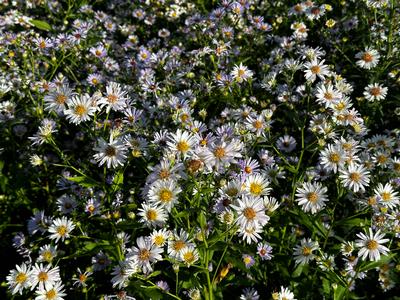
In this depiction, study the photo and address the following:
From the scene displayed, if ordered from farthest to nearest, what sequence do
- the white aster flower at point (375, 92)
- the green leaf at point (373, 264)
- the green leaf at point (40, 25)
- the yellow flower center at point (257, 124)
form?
the green leaf at point (40, 25)
the white aster flower at point (375, 92)
the yellow flower center at point (257, 124)
the green leaf at point (373, 264)

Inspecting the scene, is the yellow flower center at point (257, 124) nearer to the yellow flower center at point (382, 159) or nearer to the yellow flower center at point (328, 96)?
the yellow flower center at point (328, 96)

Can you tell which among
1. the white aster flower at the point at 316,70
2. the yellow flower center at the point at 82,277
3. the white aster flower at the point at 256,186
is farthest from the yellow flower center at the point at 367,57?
the yellow flower center at the point at 82,277

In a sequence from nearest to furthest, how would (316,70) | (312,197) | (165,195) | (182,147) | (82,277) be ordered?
(165,195) → (182,147) → (312,197) → (82,277) → (316,70)

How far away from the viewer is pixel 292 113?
10.8 feet

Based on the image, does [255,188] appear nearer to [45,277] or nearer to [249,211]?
[249,211]

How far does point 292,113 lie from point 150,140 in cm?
117

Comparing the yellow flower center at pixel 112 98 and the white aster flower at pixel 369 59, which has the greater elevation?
the white aster flower at pixel 369 59

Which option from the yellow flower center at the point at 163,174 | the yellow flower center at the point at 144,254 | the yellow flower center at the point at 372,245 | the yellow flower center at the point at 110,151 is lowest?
the yellow flower center at the point at 144,254

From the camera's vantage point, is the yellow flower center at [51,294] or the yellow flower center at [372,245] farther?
the yellow flower center at [51,294]

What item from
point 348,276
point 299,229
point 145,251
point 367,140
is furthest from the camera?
point 367,140

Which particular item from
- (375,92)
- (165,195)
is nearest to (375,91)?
(375,92)

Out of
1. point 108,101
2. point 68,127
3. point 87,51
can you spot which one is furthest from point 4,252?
point 87,51

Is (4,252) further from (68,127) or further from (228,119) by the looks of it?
(228,119)

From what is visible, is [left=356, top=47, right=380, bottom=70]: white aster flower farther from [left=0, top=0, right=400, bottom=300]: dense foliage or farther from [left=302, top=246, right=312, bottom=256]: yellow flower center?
[left=302, top=246, right=312, bottom=256]: yellow flower center
